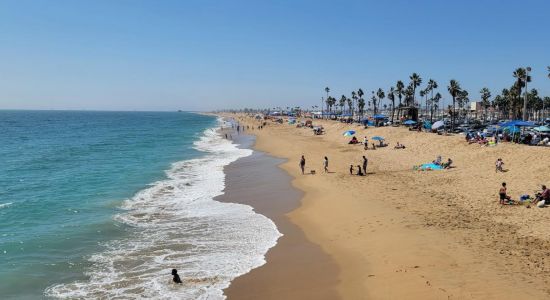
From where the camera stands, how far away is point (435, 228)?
49.8 ft

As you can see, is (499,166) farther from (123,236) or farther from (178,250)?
(123,236)

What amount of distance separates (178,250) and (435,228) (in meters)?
9.40

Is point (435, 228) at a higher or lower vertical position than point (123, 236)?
higher

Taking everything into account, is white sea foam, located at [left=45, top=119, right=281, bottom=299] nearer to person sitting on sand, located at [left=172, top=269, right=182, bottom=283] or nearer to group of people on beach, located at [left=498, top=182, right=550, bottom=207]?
person sitting on sand, located at [left=172, top=269, right=182, bottom=283]

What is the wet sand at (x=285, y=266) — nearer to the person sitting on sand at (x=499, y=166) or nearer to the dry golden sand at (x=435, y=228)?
the dry golden sand at (x=435, y=228)

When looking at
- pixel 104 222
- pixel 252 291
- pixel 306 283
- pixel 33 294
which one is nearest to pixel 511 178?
pixel 306 283

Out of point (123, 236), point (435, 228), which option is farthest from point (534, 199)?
point (123, 236)

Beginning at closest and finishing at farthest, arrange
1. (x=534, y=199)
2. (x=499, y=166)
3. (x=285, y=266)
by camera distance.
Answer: (x=285, y=266) → (x=534, y=199) → (x=499, y=166)

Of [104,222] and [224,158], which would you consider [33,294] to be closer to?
[104,222]

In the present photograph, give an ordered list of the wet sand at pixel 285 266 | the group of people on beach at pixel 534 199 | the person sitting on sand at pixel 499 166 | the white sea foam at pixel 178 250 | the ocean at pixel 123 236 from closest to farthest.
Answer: the wet sand at pixel 285 266 → the white sea foam at pixel 178 250 → the ocean at pixel 123 236 → the group of people on beach at pixel 534 199 → the person sitting on sand at pixel 499 166

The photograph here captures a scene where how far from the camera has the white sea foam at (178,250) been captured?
1136cm

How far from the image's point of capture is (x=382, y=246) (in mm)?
13734

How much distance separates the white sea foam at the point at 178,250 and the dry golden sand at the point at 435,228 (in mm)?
2112

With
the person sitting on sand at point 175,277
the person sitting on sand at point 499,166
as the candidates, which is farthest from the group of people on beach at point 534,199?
the person sitting on sand at point 175,277
